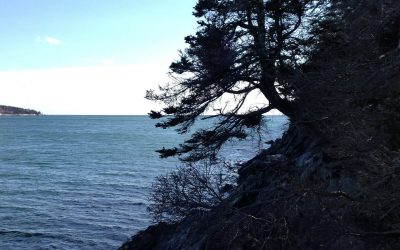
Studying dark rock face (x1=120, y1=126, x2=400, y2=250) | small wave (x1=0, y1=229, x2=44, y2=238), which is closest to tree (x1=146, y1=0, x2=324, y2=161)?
dark rock face (x1=120, y1=126, x2=400, y2=250)

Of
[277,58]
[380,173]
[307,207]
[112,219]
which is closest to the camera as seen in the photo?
[380,173]

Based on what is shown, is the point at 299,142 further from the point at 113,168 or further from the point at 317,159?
the point at 113,168

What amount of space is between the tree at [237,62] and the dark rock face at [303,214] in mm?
1925

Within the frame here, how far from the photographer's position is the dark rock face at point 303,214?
7969 millimetres

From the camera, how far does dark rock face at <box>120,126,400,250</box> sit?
26.1ft

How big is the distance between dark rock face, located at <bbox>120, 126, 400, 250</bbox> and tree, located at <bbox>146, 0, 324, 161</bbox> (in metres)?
1.93

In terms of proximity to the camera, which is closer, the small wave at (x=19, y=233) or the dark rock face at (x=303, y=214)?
the dark rock face at (x=303, y=214)

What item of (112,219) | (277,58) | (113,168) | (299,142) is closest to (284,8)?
(277,58)

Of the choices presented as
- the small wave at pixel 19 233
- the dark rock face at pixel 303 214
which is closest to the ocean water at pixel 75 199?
the small wave at pixel 19 233

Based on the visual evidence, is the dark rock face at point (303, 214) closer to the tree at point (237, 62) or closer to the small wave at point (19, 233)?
the tree at point (237, 62)

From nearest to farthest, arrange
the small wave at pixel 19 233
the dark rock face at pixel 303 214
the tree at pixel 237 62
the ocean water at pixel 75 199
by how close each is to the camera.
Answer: the dark rock face at pixel 303 214 → the tree at pixel 237 62 → the ocean water at pixel 75 199 → the small wave at pixel 19 233

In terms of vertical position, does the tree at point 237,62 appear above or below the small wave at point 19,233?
above

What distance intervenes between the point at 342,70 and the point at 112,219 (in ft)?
62.8

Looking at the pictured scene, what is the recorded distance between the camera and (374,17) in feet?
24.1
